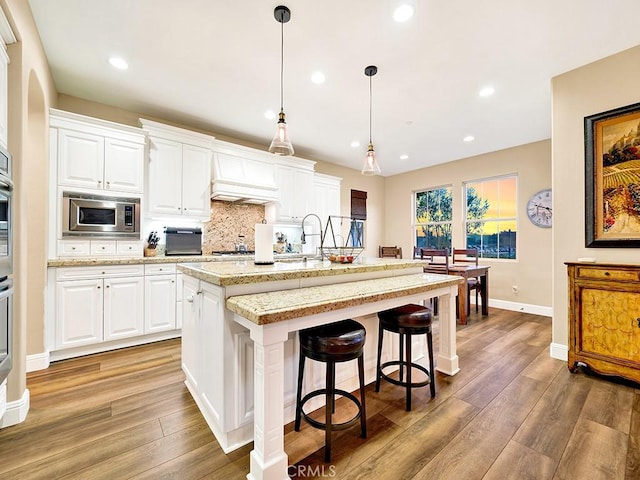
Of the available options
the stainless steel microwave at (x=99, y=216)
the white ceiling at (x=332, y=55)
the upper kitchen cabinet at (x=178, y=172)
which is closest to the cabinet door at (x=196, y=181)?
the upper kitchen cabinet at (x=178, y=172)

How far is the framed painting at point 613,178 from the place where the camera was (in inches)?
97.7

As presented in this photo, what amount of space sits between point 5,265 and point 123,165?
1.98 metres

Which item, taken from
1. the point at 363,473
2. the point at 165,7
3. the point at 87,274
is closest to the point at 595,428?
the point at 363,473

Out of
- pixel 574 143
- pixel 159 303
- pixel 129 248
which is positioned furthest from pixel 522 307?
pixel 129 248

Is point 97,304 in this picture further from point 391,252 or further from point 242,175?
point 391,252

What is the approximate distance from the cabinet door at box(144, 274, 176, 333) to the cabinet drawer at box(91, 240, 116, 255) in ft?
1.61

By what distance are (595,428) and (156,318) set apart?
3.97 metres

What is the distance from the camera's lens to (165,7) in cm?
205

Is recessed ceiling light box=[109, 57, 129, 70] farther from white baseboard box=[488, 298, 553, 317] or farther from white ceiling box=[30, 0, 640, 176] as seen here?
white baseboard box=[488, 298, 553, 317]

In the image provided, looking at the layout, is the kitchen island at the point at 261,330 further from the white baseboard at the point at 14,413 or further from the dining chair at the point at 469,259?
the dining chair at the point at 469,259

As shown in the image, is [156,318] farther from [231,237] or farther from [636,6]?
[636,6]

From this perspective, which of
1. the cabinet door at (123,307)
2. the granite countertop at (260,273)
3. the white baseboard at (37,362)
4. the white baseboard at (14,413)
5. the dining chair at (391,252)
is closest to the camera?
the granite countertop at (260,273)

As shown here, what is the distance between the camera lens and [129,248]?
333cm

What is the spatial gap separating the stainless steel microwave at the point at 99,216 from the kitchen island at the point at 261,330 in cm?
169
